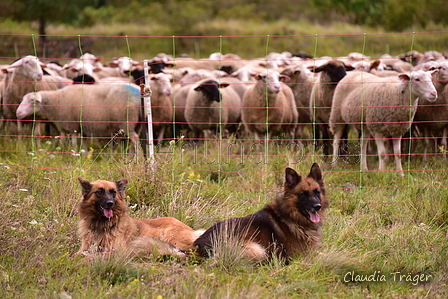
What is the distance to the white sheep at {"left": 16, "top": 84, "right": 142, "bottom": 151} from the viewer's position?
10258mm

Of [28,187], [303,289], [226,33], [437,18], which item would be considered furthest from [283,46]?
[303,289]

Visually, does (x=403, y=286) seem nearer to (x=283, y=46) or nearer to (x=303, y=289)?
(x=303, y=289)

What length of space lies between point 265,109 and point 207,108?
1416 mm

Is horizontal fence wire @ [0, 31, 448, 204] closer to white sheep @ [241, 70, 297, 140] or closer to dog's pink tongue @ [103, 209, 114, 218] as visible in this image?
white sheep @ [241, 70, 297, 140]

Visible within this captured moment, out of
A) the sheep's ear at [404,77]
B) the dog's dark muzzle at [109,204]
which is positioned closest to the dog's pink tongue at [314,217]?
the dog's dark muzzle at [109,204]

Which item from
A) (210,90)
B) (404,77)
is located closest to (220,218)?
(404,77)

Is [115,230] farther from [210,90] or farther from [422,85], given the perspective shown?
[210,90]

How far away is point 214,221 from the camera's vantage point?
20.4 feet

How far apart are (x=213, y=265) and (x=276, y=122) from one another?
6.70 meters

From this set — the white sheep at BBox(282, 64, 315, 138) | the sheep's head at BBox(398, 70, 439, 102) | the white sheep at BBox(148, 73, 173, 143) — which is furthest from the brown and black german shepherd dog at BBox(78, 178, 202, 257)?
the white sheep at BBox(282, 64, 315, 138)

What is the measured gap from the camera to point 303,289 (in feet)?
14.9

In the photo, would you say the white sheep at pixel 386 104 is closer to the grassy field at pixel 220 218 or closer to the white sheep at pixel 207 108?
the grassy field at pixel 220 218

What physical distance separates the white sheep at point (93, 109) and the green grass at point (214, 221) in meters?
1.92

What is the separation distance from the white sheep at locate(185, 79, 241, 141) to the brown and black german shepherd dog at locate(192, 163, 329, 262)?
239 inches
